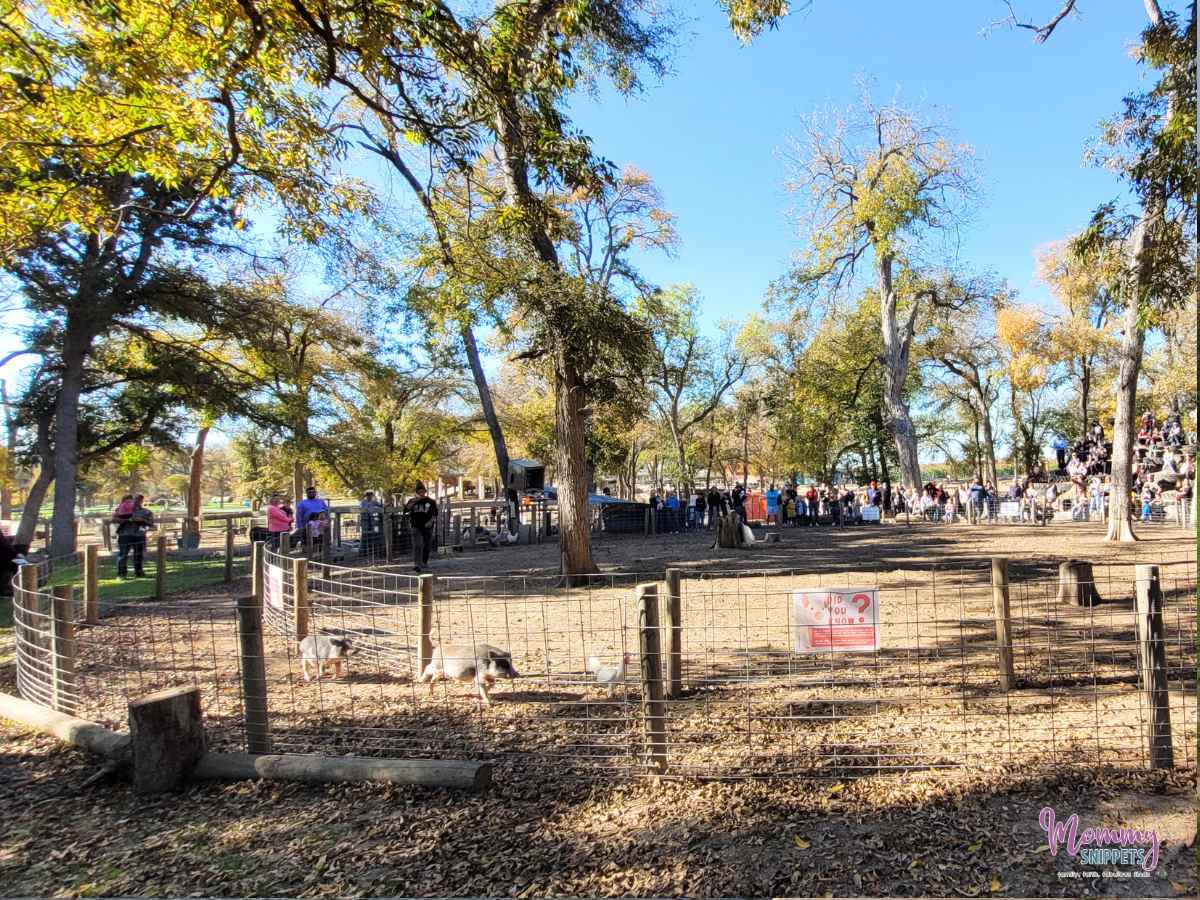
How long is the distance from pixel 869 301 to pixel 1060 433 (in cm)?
2152

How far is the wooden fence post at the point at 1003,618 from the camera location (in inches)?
175

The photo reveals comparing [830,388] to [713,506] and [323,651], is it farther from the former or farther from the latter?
[323,651]

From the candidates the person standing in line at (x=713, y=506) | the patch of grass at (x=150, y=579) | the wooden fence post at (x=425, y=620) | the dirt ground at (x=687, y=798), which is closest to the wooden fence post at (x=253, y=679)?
the dirt ground at (x=687, y=798)

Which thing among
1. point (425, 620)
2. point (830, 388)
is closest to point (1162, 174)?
point (425, 620)

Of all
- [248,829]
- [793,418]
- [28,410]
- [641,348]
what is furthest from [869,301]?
[248,829]

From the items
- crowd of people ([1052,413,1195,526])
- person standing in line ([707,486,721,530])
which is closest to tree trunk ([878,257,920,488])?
crowd of people ([1052,413,1195,526])

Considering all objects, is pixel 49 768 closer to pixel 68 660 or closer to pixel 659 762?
pixel 68 660

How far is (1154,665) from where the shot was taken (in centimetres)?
360

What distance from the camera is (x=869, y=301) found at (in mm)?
34750

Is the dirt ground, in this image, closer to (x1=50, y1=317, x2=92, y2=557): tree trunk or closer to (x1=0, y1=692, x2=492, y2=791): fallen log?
(x1=0, y1=692, x2=492, y2=791): fallen log

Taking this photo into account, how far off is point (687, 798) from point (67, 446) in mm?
17340

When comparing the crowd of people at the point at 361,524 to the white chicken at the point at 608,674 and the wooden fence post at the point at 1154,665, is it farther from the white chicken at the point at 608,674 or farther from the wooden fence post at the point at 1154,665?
the wooden fence post at the point at 1154,665

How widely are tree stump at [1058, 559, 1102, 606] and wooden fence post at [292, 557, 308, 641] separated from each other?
7.72 meters

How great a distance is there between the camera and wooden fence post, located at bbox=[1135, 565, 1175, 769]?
3562mm
